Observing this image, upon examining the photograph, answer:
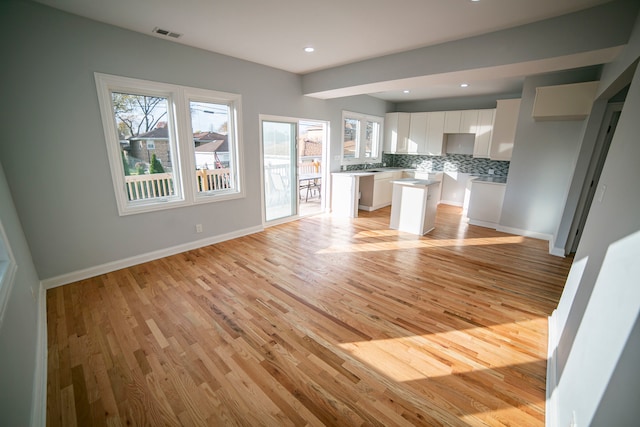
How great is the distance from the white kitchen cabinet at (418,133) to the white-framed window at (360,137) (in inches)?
32.4

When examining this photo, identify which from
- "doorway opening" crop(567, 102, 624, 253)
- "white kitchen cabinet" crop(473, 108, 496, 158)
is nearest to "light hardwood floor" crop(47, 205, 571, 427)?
"doorway opening" crop(567, 102, 624, 253)

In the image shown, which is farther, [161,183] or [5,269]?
[161,183]

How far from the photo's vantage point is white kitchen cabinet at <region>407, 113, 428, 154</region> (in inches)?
272

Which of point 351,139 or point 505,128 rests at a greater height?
point 505,128

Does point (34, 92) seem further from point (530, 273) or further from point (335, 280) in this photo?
point (530, 273)

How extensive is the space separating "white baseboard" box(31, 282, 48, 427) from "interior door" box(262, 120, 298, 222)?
325 centimetres

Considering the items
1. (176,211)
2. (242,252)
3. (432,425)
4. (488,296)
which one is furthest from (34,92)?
(488,296)

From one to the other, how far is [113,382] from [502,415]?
8.05 ft

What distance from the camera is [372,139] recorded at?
734cm

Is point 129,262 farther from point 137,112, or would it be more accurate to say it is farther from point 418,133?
point 418,133

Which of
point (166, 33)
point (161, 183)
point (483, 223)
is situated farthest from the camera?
point (483, 223)

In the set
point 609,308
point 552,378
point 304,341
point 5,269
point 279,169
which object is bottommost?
point 304,341

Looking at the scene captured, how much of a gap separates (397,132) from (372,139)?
71cm

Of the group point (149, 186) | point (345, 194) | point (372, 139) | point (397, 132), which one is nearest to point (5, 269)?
point (149, 186)
